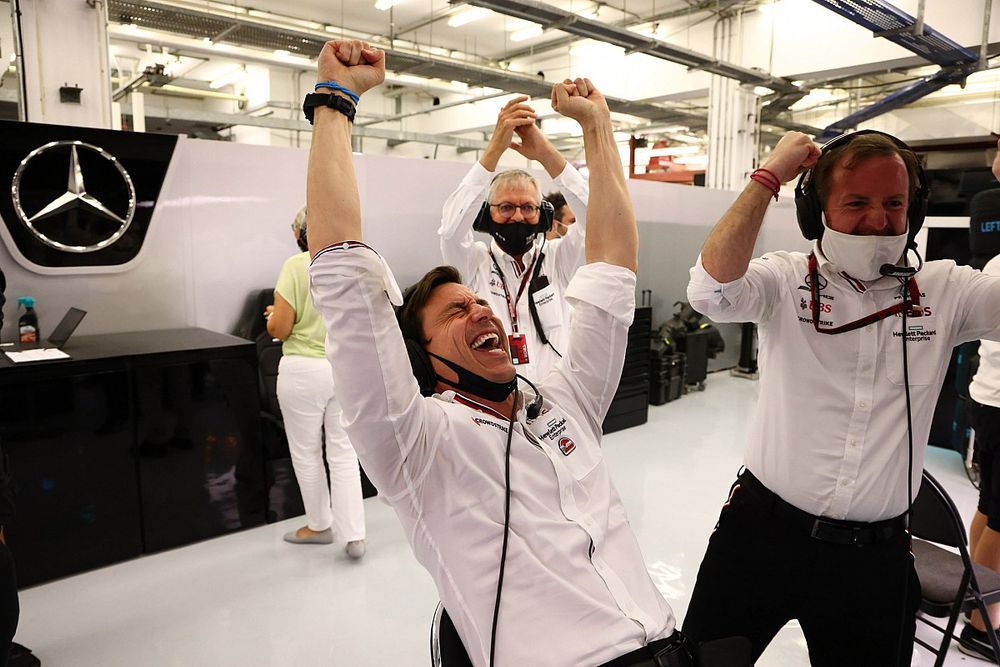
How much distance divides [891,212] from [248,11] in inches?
337

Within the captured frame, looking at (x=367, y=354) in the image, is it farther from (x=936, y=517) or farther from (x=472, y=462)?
(x=936, y=517)

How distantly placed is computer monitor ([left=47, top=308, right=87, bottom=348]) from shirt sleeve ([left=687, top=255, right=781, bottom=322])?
121 inches

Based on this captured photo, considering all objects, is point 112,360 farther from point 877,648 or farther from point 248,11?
point 248,11

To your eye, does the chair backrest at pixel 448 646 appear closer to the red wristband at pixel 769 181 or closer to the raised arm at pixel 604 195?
the raised arm at pixel 604 195

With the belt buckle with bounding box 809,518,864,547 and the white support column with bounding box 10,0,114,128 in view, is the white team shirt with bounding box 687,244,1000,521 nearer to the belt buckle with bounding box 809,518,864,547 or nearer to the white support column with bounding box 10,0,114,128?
the belt buckle with bounding box 809,518,864,547

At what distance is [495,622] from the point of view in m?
1.02

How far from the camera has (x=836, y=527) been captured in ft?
4.48

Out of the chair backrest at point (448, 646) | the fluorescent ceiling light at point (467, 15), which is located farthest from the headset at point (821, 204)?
the fluorescent ceiling light at point (467, 15)

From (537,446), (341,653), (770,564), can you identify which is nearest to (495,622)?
(537,446)

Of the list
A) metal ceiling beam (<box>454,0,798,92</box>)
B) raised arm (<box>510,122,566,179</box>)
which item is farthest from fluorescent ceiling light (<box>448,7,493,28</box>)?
raised arm (<box>510,122,566,179</box>)

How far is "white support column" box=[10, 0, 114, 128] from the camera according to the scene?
3479 millimetres

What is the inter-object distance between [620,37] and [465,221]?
4027 mm

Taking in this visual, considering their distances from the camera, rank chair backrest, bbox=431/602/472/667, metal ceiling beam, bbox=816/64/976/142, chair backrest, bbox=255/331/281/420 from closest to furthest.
A: chair backrest, bbox=431/602/472/667
chair backrest, bbox=255/331/281/420
metal ceiling beam, bbox=816/64/976/142

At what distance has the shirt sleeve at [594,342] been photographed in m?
1.29
